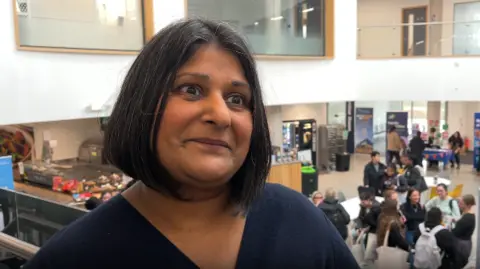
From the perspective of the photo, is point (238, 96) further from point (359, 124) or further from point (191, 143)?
point (359, 124)

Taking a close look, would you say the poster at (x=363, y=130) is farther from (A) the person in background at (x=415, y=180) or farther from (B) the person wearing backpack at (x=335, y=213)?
(B) the person wearing backpack at (x=335, y=213)

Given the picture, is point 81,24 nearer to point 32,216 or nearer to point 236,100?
point 32,216

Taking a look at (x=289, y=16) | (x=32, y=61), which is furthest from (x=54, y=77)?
(x=289, y=16)

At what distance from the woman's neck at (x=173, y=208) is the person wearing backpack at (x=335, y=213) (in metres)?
4.96

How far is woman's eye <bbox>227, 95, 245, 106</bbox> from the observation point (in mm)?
985

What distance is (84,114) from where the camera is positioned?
6.56 m

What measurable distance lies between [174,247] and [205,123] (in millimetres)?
263

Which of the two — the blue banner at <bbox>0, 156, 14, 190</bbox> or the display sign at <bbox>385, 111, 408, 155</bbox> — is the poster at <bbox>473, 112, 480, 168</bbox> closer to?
the display sign at <bbox>385, 111, 408, 155</bbox>

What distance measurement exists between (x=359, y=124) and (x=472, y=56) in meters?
7.28

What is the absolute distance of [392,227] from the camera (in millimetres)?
5633

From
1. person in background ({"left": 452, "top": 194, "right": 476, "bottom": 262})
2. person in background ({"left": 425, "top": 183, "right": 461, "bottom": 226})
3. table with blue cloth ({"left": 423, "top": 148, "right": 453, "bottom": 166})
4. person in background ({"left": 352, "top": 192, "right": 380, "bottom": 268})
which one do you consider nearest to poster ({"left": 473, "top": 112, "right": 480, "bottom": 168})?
table with blue cloth ({"left": 423, "top": 148, "right": 453, "bottom": 166})

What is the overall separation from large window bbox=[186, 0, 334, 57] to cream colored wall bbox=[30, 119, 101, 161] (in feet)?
11.9

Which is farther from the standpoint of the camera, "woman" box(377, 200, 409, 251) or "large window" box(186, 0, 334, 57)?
"large window" box(186, 0, 334, 57)

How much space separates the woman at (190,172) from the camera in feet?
3.01
